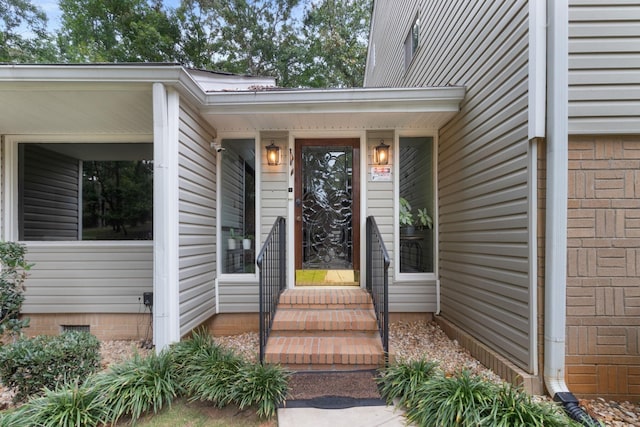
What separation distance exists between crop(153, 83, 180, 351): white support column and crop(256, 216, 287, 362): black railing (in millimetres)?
804

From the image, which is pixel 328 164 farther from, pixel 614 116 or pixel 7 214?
pixel 7 214

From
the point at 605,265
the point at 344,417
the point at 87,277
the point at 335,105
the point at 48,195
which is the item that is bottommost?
the point at 344,417

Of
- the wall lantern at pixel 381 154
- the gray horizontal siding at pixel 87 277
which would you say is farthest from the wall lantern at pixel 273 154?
the gray horizontal siding at pixel 87 277

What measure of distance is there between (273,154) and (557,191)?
9.51 ft

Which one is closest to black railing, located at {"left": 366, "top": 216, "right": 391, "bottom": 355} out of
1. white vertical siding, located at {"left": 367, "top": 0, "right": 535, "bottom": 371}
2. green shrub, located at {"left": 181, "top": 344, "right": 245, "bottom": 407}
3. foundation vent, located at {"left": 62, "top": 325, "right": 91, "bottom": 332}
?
white vertical siding, located at {"left": 367, "top": 0, "right": 535, "bottom": 371}

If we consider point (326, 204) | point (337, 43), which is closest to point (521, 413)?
point (326, 204)

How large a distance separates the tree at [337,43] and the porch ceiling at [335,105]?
1023 centimetres

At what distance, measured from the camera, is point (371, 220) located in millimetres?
3471

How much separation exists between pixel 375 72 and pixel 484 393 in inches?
347

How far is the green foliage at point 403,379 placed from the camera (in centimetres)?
222

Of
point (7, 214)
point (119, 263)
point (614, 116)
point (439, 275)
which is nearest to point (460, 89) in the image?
point (614, 116)

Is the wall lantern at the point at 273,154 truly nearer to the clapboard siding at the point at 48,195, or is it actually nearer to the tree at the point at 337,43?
the clapboard siding at the point at 48,195

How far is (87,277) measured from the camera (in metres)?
3.65

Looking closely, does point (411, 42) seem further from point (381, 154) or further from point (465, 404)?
point (465, 404)
